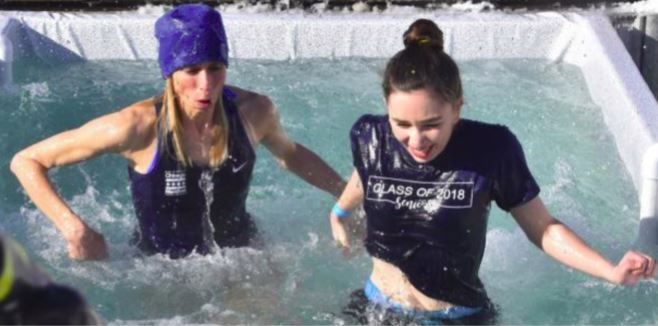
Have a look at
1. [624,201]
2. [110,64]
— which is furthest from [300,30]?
[624,201]

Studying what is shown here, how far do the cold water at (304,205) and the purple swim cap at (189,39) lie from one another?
753 mm

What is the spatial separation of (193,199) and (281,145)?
1.27 feet

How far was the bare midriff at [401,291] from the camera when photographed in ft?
12.7

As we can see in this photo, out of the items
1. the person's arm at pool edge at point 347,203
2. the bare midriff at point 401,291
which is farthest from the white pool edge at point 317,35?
the bare midriff at point 401,291

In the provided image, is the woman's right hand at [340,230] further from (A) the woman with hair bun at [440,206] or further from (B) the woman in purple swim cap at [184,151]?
(B) the woman in purple swim cap at [184,151]

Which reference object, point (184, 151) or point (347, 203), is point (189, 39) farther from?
point (347, 203)

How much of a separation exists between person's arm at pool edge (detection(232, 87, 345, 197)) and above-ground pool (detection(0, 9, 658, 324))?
31 centimetres

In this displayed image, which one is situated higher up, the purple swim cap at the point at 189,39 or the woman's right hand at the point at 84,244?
the purple swim cap at the point at 189,39

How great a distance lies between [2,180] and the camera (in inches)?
212

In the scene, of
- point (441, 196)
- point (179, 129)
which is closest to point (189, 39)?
point (179, 129)

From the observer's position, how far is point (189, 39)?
4.12 metres

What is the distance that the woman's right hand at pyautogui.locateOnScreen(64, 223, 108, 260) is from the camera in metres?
4.07

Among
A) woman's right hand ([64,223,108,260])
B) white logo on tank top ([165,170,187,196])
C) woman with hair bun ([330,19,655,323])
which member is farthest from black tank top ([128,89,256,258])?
woman with hair bun ([330,19,655,323])

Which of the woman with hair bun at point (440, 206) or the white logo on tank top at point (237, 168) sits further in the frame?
the white logo on tank top at point (237, 168)
